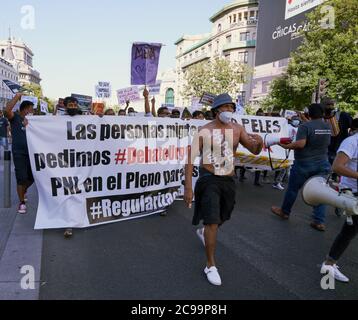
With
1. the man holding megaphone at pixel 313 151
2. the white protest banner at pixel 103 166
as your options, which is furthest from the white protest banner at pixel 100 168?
the man holding megaphone at pixel 313 151

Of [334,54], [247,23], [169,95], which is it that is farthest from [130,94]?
[169,95]

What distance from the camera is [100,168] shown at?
194 inches

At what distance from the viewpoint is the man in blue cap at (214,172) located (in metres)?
3.57

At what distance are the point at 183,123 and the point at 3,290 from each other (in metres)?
3.69

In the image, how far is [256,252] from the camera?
430 centimetres

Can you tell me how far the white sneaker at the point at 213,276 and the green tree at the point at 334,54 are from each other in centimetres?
1706

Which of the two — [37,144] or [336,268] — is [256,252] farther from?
[37,144]

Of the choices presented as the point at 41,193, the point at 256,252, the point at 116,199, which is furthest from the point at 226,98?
the point at 41,193

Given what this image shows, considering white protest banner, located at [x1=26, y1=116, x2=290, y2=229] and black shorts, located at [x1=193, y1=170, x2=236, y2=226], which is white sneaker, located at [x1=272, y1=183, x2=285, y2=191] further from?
black shorts, located at [x1=193, y1=170, x2=236, y2=226]

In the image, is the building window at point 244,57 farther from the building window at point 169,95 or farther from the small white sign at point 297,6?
the building window at point 169,95

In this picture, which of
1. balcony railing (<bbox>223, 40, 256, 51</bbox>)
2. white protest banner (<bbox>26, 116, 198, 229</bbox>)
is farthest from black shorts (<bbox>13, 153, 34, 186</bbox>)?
balcony railing (<bbox>223, 40, 256, 51</bbox>)

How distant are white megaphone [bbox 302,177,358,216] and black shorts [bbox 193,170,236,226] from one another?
0.75 metres

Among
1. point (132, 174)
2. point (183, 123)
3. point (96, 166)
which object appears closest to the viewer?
Answer: point (96, 166)

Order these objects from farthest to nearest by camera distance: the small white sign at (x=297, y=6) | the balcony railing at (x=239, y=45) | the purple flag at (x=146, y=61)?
the balcony railing at (x=239, y=45) → the small white sign at (x=297, y=6) → the purple flag at (x=146, y=61)
